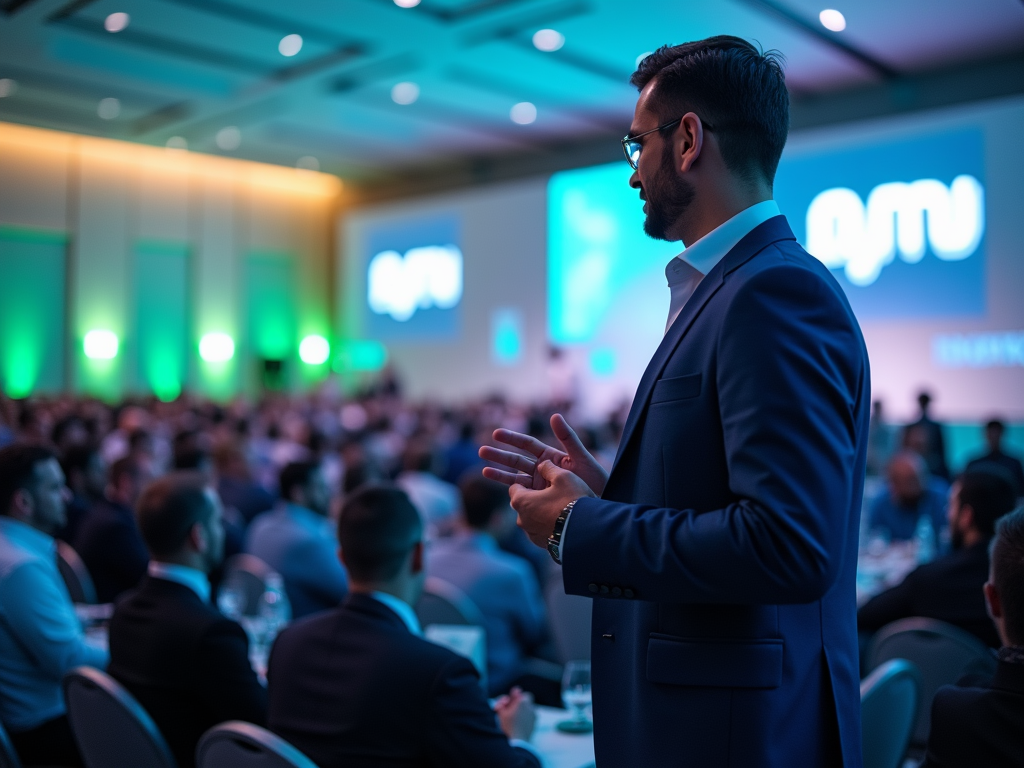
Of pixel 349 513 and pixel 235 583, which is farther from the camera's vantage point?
pixel 235 583

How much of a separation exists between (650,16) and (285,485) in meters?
6.80

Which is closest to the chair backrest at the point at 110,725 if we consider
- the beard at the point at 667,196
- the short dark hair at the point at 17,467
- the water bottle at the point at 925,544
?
the short dark hair at the point at 17,467

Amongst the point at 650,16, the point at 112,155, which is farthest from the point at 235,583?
the point at 112,155

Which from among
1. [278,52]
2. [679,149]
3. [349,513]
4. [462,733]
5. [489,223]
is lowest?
[462,733]

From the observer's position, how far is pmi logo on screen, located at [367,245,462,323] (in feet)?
51.8

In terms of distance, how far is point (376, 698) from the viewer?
183 cm

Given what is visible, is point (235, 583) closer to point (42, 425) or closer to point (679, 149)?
point (679, 149)

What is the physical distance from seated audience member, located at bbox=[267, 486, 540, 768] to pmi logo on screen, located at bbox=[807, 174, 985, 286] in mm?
9690

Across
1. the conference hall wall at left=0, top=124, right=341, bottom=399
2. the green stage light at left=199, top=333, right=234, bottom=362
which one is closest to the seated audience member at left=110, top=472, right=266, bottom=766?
the conference hall wall at left=0, top=124, right=341, bottom=399

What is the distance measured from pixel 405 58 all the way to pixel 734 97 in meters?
9.98

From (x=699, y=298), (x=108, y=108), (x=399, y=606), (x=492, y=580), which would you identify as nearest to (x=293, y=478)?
(x=492, y=580)

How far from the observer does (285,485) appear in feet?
15.1

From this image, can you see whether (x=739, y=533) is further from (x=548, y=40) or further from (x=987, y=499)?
(x=548, y=40)

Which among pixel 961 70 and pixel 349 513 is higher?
Answer: pixel 961 70
